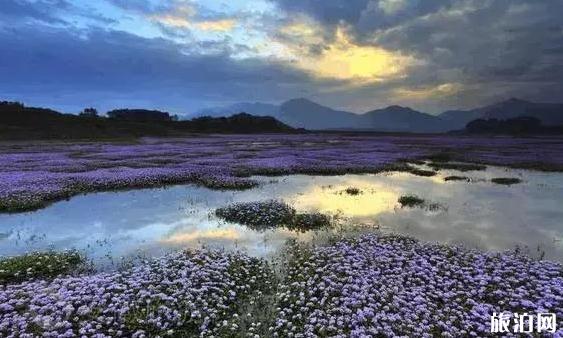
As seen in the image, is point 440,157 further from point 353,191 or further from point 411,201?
point 411,201

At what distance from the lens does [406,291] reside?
1203 cm

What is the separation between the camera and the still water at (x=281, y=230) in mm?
17094

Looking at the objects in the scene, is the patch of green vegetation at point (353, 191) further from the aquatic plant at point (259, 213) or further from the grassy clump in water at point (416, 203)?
the aquatic plant at point (259, 213)

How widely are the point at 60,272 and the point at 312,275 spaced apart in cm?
813

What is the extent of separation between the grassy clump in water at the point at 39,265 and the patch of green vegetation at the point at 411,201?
1656 cm

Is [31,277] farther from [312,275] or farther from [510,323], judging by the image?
[510,323]

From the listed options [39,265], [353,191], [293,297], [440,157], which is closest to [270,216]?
[353,191]

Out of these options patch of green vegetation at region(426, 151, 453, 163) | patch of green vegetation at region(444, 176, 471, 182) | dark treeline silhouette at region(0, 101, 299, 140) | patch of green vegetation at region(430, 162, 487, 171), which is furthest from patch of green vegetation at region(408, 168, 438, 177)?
dark treeline silhouette at region(0, 101, 299, 140)

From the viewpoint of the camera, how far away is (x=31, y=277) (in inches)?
532

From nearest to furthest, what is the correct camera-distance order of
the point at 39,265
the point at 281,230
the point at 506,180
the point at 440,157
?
1. the point at 39,265
2. the point at 281,230
3. the point at 506,180
4. the point at 440,157

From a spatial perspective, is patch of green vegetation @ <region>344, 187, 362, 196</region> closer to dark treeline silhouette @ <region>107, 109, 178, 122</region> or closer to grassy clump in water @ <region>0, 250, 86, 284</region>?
grassy clump in water @ <region>0, 250, 86, 284</region>

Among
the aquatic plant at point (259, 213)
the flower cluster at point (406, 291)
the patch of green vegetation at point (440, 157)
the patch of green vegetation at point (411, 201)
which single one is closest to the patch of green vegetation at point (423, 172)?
the patch of green vegetation at point (411, 201)

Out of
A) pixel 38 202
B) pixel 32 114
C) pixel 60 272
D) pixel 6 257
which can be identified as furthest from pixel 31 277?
pixel 32 114

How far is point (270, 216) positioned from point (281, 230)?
1.78m
